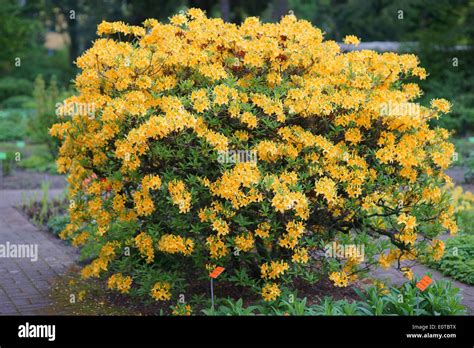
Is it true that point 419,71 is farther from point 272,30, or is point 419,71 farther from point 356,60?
point 272,30

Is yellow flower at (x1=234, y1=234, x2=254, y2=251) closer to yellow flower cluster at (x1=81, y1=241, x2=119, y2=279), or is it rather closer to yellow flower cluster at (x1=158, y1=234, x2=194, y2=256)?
yellow flower cluster at (x1=158, y1=234, x2=194, y2=256)

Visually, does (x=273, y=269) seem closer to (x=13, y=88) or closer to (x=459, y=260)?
(x=459, y=260)

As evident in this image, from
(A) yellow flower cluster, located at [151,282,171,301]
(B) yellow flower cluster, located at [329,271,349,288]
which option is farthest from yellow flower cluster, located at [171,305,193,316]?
(B) yellow flower cluster, located at [329,271,349,288]

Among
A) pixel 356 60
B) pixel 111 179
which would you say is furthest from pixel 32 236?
pixel 356 60

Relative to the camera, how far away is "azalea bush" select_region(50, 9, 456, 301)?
5.18m

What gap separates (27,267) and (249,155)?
116 inches

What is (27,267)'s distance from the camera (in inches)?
273

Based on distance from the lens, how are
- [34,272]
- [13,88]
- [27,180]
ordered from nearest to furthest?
[34,272]
[27,180]
[13,88]

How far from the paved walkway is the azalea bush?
1.95ft

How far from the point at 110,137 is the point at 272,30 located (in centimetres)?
162

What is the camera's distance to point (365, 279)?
631cm
